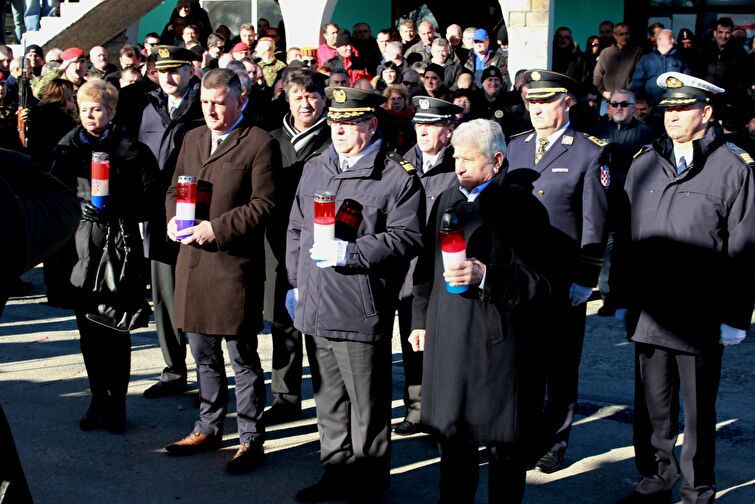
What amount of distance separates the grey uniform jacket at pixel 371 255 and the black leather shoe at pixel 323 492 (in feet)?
2.43

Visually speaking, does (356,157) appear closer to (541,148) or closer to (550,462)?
(541,148)

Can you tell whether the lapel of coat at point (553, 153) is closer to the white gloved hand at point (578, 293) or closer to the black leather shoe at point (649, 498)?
the white gloved hand at point (578, 293)

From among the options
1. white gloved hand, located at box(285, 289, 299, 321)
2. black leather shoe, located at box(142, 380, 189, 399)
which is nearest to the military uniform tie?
white gloved hand, located at box(285, 289, 299, 321)

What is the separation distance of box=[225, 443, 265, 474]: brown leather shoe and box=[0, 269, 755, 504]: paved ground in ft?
0.16

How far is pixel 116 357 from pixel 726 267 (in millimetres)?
3335

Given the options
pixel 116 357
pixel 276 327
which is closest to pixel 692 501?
pixel 276 327

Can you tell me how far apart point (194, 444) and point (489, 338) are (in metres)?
2.13

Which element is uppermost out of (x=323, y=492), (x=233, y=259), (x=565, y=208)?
(x=565, y=208)

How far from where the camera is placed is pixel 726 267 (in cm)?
481

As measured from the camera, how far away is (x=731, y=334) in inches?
187

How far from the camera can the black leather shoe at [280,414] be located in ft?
20.6

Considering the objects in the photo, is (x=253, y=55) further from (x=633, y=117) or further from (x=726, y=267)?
(x=726, y=267)

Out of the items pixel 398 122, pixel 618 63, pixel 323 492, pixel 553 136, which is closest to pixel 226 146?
pixel 553 136

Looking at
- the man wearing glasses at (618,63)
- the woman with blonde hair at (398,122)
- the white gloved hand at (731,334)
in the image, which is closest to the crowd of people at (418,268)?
the white gloved hand at (731,334)
